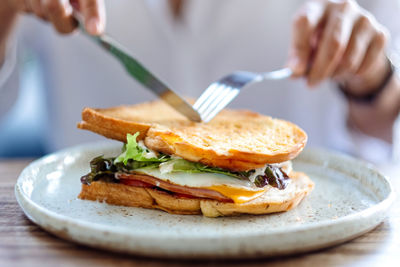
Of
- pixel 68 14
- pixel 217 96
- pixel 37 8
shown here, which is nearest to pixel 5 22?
pixel 37 8

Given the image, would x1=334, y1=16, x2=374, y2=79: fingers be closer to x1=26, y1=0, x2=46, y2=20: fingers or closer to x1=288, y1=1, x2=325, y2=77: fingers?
x1=288, y1=1, x2=325, y2=77: fingers

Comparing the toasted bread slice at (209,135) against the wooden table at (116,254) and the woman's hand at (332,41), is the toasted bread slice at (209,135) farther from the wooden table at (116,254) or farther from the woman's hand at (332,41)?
the woman's hand at (332,41)

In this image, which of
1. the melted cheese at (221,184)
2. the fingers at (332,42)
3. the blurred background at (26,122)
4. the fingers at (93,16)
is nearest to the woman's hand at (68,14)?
the fingers at (93,16)

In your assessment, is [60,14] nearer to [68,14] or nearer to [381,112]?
[68,14]

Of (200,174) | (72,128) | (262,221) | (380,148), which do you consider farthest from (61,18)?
(380,148)

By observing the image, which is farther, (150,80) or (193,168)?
(150,80)

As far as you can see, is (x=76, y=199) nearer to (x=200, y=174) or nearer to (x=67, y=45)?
(x=200, y=174)

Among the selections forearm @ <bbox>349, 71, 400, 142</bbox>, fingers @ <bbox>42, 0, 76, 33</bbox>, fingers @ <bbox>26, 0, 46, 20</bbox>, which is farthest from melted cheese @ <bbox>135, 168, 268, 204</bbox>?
forearm @ <bbox>349, 71, 400, 142</bbox>
